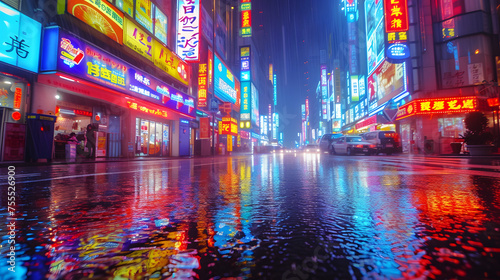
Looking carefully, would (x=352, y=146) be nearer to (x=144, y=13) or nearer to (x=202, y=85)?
(x=202, y=85)

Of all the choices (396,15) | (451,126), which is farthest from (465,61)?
(396,15)

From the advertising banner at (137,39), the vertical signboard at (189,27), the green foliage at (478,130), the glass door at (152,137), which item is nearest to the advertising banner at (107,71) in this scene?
the advertising banner at (137,39)

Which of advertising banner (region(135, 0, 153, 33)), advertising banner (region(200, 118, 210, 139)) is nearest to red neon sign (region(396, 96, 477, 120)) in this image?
advertising banner (region(200, 118, 210, 139))

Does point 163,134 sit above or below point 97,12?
below

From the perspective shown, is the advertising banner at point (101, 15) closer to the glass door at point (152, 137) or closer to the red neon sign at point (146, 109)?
the red neon sign at point (146, 109)

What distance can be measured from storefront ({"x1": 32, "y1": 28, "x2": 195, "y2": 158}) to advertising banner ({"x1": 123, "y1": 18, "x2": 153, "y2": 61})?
123cm

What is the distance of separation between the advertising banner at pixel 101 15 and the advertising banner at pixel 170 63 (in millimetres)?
3466

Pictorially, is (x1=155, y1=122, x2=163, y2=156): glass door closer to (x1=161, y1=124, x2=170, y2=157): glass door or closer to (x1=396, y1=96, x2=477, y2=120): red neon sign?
(x1=161, y1=124, x2=170, y2=157): glass door

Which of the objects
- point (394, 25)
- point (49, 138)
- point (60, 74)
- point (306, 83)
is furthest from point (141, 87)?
point (306, 83)

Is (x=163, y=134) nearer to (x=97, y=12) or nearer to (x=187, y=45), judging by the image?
(x=187, y=45)

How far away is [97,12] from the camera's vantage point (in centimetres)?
1152

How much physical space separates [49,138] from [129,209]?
378 inches

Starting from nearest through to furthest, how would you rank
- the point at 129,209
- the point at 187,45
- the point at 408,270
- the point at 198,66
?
the point at 408,270
the point at 129,209
the point at 187,45
the point at 198,66

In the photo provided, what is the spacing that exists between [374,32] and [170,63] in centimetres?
2287
